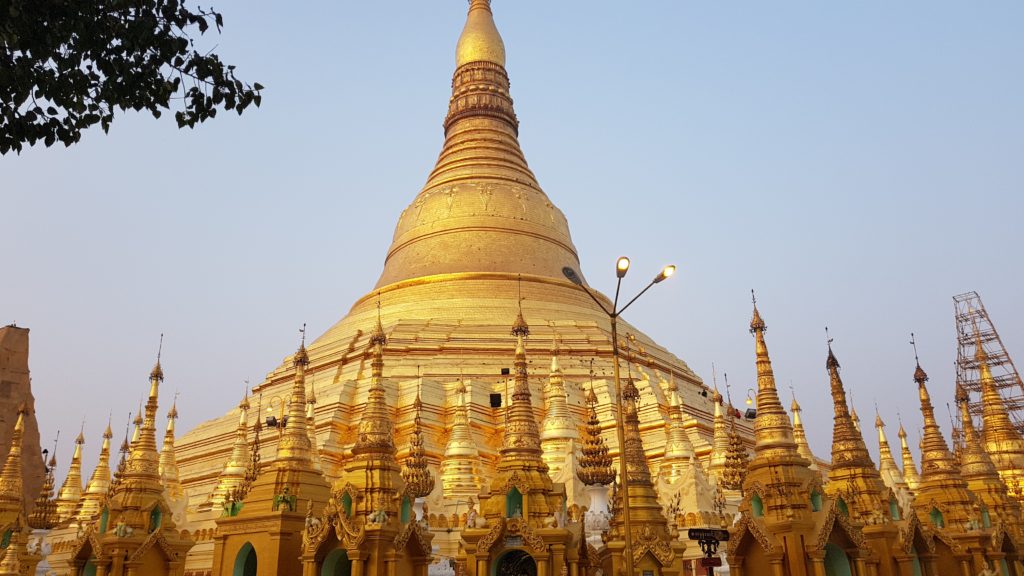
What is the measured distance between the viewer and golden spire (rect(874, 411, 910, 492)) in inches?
1069

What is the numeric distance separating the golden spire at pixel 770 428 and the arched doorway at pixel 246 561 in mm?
8864

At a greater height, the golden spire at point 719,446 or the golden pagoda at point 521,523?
the golden spire at point 719,446

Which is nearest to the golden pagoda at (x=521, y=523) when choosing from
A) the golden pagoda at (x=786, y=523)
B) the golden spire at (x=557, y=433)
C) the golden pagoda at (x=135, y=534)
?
the golden pagoda at (x=786, y=523)

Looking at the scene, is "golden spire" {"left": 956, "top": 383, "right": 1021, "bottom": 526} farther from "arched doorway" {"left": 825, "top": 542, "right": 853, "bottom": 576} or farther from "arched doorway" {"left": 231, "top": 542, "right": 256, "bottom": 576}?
"arched doorway" {"left": 231, "top": 542, "right": 256, "bottom": 576}

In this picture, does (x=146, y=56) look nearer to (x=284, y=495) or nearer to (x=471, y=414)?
(x=284, y=495)

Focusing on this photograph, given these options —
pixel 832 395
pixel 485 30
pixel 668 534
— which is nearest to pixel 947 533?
pixel 832 395

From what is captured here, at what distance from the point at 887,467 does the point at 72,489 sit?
27.8 meters

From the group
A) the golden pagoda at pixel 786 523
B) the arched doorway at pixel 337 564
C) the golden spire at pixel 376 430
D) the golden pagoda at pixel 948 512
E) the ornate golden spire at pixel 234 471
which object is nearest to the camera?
the golden pagoda at pixel 786 523

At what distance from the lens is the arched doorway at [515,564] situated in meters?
12.7

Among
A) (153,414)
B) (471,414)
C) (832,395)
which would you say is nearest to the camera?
(832,395)

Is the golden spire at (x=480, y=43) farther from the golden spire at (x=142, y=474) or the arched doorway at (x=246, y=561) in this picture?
the arched doorway at (x=246, y=561)

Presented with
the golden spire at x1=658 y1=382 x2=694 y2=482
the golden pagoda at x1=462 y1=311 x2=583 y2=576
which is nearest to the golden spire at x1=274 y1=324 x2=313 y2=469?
the golden pagoda at x1=462 y1=311 x2=583 y2=576

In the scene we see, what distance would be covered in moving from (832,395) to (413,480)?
8.52 meters

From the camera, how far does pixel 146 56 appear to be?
7.03m
